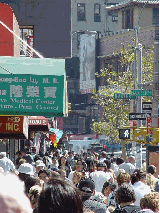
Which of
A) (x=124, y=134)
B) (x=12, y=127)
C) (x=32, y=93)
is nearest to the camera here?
(x=32, y=93)

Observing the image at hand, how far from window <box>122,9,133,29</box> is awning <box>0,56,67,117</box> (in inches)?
2287

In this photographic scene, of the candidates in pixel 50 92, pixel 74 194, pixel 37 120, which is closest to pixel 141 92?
pixel 37 120

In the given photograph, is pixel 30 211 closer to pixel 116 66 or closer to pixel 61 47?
pixel 61 47

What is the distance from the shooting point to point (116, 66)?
212 feet

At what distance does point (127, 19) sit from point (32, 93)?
→ 194 ft

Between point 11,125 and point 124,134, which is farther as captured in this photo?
point 124,134

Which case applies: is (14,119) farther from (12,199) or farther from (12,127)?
(12,199)

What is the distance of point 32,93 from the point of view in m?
9.80

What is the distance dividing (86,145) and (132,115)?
30225mm

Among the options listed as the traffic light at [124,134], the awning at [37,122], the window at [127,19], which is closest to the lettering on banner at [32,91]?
the awning at [37,122]

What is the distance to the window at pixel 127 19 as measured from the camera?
67375 millimetres

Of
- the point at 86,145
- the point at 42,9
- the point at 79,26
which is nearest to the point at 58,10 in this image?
the point at 42,9

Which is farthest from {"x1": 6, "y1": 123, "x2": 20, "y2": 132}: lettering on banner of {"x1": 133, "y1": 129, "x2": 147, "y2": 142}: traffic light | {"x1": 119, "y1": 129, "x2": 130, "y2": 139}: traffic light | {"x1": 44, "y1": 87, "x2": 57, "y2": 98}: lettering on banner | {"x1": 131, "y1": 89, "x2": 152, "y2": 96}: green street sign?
{"x1": 119, "y1": 129, "x2": 130, "y2": 139}: traffic light

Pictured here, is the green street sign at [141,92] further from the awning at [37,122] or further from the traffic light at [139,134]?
the awning at [37,122]
